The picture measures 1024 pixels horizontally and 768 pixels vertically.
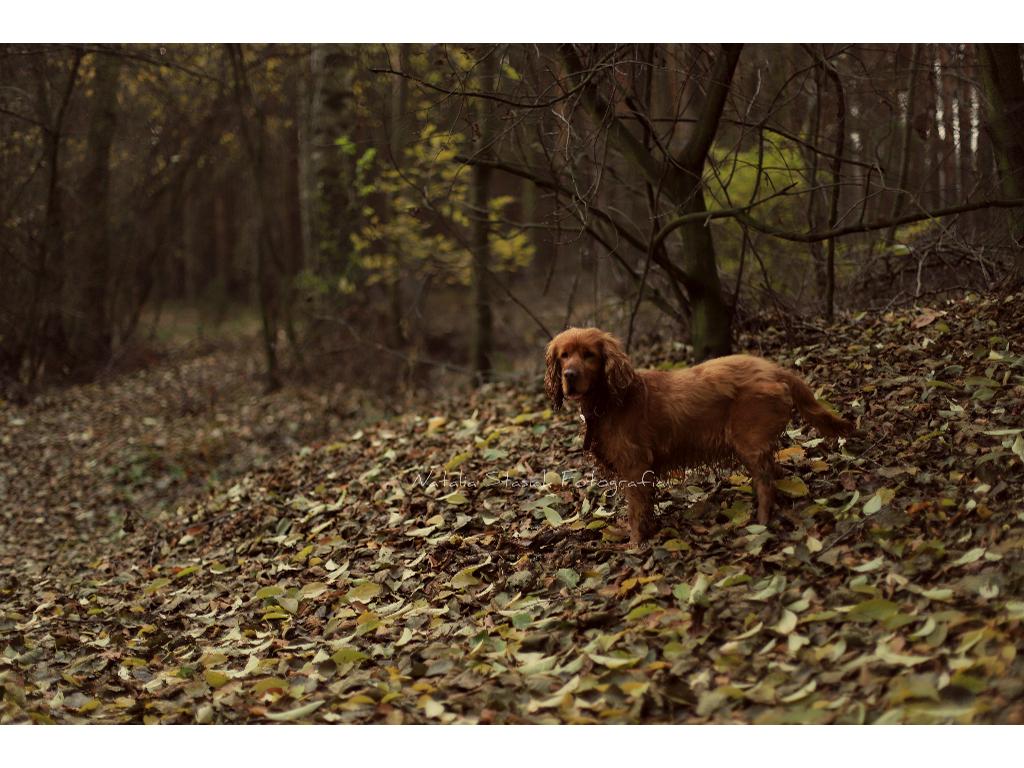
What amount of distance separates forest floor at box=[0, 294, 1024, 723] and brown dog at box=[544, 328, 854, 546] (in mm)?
379

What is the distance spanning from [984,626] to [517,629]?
2281 millimetres

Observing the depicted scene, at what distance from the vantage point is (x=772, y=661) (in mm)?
4086

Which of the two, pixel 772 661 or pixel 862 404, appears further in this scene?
pixel 862 404

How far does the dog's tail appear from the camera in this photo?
534 cm

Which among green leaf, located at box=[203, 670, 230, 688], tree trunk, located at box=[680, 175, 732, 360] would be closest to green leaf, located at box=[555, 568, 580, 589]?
green leaf, located at box=[203, 670, 230, 688]

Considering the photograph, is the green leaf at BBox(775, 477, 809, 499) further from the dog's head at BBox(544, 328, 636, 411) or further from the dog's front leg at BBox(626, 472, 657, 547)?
the dog's head at BBox(544, 328, 636, 411)

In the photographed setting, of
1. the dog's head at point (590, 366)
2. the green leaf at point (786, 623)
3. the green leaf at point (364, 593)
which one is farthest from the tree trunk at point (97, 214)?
the green leaf at point (786, 623)

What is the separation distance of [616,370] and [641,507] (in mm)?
898

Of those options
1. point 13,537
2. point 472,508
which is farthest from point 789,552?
point 13,537

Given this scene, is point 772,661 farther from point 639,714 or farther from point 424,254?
point 424,254

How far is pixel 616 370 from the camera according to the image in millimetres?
5074

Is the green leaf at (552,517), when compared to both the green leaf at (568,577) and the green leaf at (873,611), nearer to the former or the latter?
the green leaf at (568,577)

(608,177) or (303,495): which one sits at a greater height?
(608,177)

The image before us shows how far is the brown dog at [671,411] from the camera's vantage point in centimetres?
511
